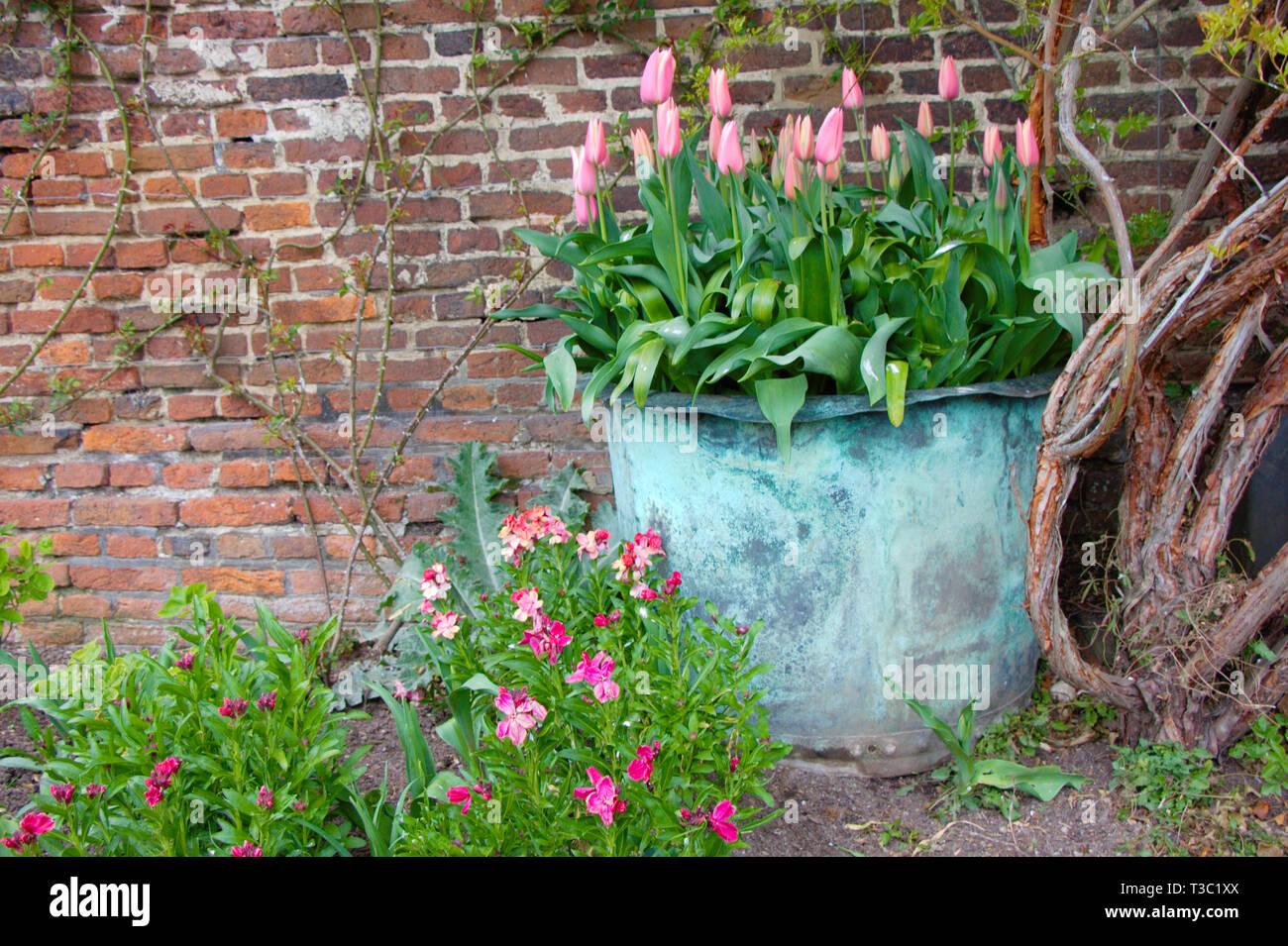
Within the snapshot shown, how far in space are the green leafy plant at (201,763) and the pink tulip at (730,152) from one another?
1.18 metres

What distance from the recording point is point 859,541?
1.87 meters

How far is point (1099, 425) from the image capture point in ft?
5.44

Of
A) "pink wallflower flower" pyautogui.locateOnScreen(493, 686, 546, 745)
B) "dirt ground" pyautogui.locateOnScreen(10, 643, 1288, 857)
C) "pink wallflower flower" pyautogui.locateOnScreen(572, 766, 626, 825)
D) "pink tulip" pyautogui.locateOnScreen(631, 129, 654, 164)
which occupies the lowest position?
"dirt ground" pyautogui.locateOnScreen(10, 643, 1288, 857)

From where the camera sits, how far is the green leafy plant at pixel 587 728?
1372 mm

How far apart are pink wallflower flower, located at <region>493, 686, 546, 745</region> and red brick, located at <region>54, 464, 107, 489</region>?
202cm

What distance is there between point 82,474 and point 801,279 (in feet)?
7.37

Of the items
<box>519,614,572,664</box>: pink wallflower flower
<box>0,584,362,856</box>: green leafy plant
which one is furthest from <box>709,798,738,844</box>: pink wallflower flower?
<box>0,584,362,856</box>: green leafy plant

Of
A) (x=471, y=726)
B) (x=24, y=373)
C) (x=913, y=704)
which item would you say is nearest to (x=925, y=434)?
(x=913, y=704)

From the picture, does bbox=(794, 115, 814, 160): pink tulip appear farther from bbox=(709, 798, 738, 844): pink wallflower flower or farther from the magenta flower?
the magenta flower

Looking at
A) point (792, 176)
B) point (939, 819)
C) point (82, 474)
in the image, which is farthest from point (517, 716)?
point (82, 474)

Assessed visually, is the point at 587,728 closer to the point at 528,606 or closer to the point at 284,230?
the point at 528,606

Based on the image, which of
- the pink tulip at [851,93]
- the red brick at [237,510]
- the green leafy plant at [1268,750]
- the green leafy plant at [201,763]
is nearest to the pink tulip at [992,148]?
the pink tulip at [851,93]

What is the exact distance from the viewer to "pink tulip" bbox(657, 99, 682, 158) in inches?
69.7

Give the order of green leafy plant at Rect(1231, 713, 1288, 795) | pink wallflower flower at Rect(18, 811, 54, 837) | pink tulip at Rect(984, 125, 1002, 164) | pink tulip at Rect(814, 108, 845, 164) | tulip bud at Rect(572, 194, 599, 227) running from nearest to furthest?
1. pink wallflower flower at Rect(18, 811, 54, 837)
2. pink tulip at Rect(814, 108, 845, 164)
3. green leafy plant at Rect(1231, 713, 1288, 795)
4. pink tulip at Rect(984, 125, 1002, 164)
5. tulip bud at Rect(572, 194, 599, 227)
